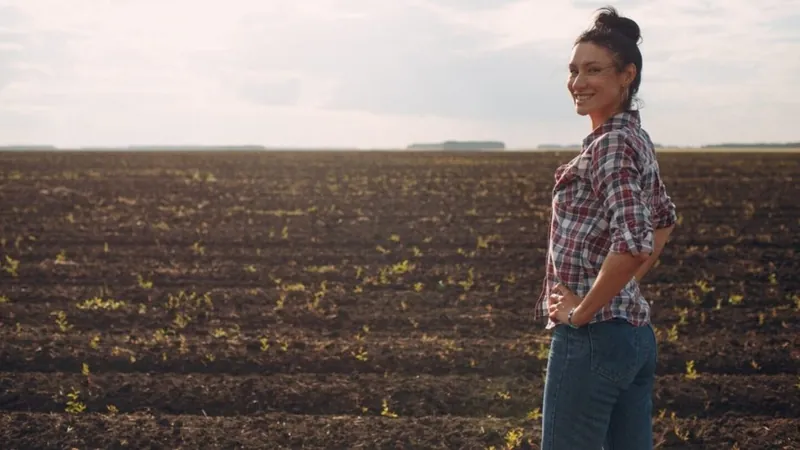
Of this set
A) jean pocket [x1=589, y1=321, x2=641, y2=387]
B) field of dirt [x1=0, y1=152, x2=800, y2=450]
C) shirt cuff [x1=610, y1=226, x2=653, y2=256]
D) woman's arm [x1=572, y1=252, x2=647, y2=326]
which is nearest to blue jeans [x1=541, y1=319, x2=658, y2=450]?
jean pocket [x1=589, y1=321, x2=641, y2=387]

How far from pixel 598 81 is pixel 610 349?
29.7 inches

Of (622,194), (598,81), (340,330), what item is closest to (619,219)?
(622,194)

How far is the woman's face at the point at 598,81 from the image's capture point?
2.39 m

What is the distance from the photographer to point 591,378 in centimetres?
233

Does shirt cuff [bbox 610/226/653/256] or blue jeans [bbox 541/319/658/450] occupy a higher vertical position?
shirt cuff [bbox 610/226/653/256]

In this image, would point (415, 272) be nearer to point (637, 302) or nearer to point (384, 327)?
point (384, 327)

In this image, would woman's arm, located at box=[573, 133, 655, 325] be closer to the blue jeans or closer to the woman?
the woman

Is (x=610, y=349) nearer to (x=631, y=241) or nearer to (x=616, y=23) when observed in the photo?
(x=631, y=241)

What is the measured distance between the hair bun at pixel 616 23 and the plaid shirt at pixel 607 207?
0.74 ft

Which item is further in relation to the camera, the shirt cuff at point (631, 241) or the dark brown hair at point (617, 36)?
the dark brown hair at point (617, 36)

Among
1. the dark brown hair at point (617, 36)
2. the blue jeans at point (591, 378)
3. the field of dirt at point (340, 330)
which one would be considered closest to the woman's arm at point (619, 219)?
the blue jeans at point (591, 378)

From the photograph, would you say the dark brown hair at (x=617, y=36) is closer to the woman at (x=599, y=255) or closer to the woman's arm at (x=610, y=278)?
the woman at (x=599, y=255)


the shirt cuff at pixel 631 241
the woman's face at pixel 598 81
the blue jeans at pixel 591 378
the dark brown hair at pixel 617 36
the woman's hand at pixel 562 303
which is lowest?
the blue jeans at pixel 591 378

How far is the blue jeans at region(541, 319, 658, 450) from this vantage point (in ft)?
7.65
